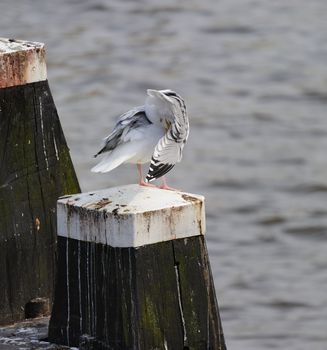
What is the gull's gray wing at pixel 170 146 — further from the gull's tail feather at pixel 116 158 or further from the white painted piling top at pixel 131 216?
the white painted piling top at pixel 131 216

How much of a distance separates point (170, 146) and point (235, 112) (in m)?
7.13

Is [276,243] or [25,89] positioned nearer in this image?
[25,89]

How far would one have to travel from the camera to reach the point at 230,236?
976cm

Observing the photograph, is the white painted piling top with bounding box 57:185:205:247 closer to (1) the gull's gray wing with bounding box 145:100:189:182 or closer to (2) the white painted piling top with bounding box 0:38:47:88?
(1) the gull's gray wing with bounding box 145:100:189:182

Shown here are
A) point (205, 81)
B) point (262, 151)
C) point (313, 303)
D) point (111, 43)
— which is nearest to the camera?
point (313, 303)

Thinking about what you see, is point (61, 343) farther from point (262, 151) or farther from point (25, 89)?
point (262, 151)

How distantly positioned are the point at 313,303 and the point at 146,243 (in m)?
4.36

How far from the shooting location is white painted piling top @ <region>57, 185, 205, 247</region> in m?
4.41

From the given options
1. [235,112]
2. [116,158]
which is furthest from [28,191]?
[235,112]

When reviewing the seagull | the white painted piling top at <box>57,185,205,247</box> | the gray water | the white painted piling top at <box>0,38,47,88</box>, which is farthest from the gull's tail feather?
the gray water

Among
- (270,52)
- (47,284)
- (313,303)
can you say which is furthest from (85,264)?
(270,52)

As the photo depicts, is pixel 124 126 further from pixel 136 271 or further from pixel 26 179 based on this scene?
pixel 136 271

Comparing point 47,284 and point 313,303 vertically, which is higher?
point 47,284

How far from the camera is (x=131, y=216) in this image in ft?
14.4
